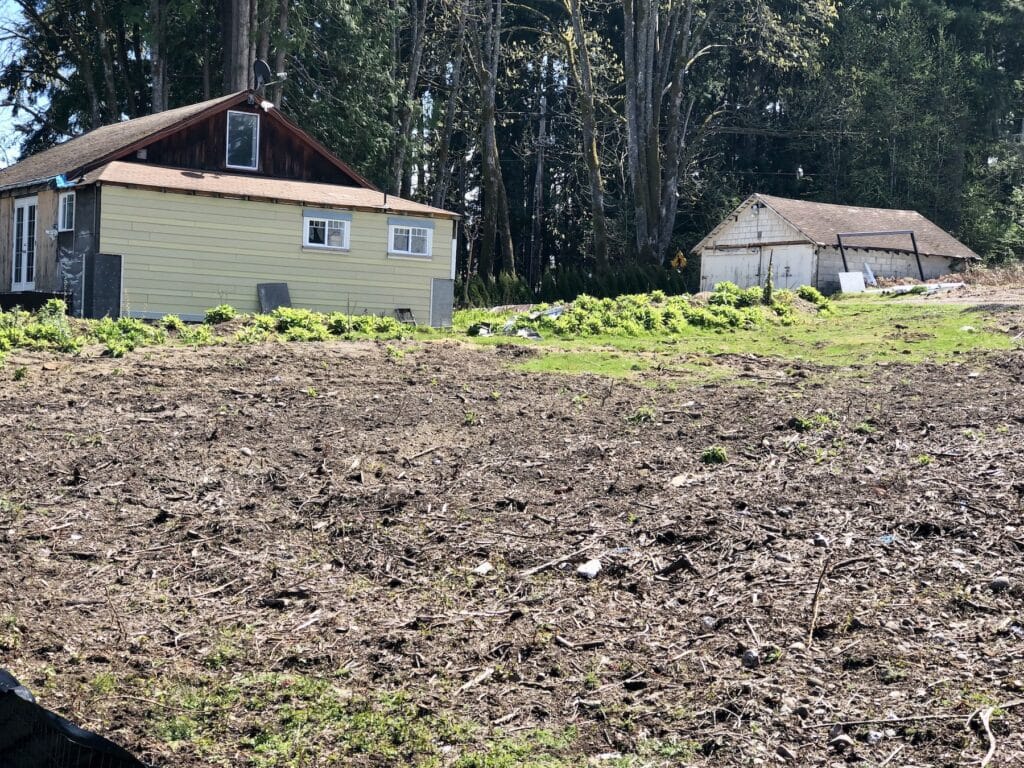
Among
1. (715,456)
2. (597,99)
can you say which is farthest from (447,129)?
(715,456)

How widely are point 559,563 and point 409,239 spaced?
1945 cm

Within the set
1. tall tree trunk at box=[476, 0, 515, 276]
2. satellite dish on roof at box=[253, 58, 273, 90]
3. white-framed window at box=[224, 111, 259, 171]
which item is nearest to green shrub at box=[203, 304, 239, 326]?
white-framed window at box=[224, 111, 259, 171]

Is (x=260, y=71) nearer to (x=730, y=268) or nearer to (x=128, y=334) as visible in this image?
(x=128, y=334)

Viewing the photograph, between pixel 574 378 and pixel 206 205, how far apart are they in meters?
12.5

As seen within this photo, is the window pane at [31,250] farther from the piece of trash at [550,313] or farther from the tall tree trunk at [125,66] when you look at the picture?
the tall tree trunk at [125,66]

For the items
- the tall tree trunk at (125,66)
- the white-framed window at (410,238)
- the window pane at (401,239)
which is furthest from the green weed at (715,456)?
the tall tree trunk at (125,66)

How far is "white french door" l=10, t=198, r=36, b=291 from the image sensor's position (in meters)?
26.1

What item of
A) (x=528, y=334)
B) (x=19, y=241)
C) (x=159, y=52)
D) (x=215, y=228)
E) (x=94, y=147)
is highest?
(x=159, y=52)

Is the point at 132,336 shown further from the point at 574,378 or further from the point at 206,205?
the point at 206,205

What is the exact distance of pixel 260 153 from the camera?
2680 centimetres

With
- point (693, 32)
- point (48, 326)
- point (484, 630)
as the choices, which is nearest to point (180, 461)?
point (484, 630)

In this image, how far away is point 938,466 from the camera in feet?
28.1

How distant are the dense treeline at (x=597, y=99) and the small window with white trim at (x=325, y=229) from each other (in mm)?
8038

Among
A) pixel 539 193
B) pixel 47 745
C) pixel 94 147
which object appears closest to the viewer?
pixel 47 745
